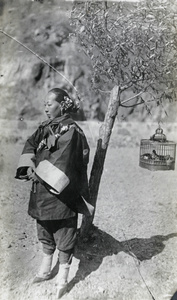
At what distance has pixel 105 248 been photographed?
2.95 m

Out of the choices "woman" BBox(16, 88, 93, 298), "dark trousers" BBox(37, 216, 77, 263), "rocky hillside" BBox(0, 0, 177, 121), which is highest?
"rocky hillside" BBox(0, 0, 177, 121)

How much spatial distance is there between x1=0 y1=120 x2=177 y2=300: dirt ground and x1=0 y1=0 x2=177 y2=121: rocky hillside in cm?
19

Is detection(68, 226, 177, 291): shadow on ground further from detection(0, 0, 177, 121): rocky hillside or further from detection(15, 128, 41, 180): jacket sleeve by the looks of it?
detection(0, 0, 177, 121): rocky hillside

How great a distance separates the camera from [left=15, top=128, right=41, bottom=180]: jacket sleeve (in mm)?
2615

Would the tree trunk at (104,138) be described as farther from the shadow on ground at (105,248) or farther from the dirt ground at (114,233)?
the shadow on ground at (105,248)

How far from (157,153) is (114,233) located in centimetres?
71

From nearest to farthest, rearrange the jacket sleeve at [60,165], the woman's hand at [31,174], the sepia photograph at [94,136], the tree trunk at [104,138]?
1. the jacket sleeve at [60,165]
2. the woman's hand at [31,174]
3. the sepia photograph at [94,136]
4. the tree trunk at [104,138]

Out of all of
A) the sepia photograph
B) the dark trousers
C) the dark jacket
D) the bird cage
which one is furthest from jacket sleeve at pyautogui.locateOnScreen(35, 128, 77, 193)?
the bird cage

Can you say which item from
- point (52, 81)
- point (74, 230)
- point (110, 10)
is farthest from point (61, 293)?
point (110, 10)

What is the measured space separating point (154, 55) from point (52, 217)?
4.66 feet

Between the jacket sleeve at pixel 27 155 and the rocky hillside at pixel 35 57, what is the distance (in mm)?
202

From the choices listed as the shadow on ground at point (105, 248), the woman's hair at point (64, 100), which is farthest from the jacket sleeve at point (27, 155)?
the shadow on ground at point (105, 248)

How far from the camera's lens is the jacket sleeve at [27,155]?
262 cm

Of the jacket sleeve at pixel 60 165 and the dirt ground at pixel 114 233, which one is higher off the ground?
the jacket sleeve at pixel 60 165
